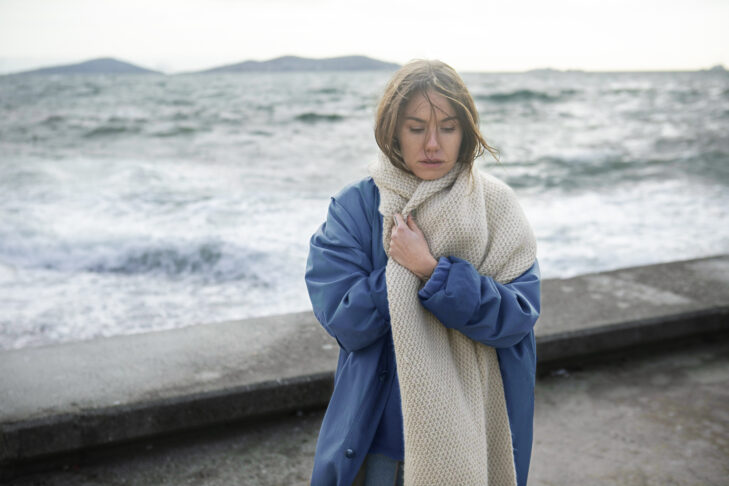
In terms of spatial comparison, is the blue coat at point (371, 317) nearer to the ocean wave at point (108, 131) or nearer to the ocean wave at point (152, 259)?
the ocean wave at point (152, 259)

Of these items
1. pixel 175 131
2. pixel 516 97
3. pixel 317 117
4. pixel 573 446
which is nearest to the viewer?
pixel 573 446

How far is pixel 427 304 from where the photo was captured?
1453mm

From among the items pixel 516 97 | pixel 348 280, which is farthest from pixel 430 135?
pixel 516 97

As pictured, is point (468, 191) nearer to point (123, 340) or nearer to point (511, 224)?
point (511, 224)

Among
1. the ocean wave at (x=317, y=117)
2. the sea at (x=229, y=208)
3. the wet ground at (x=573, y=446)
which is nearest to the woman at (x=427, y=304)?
the sea at (x=229, y=208)

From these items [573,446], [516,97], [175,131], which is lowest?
[573,446]

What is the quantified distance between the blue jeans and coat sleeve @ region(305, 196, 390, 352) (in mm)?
313

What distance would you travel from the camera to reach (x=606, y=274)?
4078mm

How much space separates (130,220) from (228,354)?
542cm

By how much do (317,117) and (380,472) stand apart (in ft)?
77.5

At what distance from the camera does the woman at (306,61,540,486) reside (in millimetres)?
1460

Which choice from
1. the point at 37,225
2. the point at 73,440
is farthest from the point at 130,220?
the point at 73,440

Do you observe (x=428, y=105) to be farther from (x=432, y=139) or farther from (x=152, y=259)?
(x=152, y=259)

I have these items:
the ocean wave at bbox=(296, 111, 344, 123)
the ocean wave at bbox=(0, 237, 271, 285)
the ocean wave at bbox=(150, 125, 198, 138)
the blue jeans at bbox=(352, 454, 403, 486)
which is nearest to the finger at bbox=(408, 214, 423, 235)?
the blue jeans at bbox=(352, 454, 403, 486)
